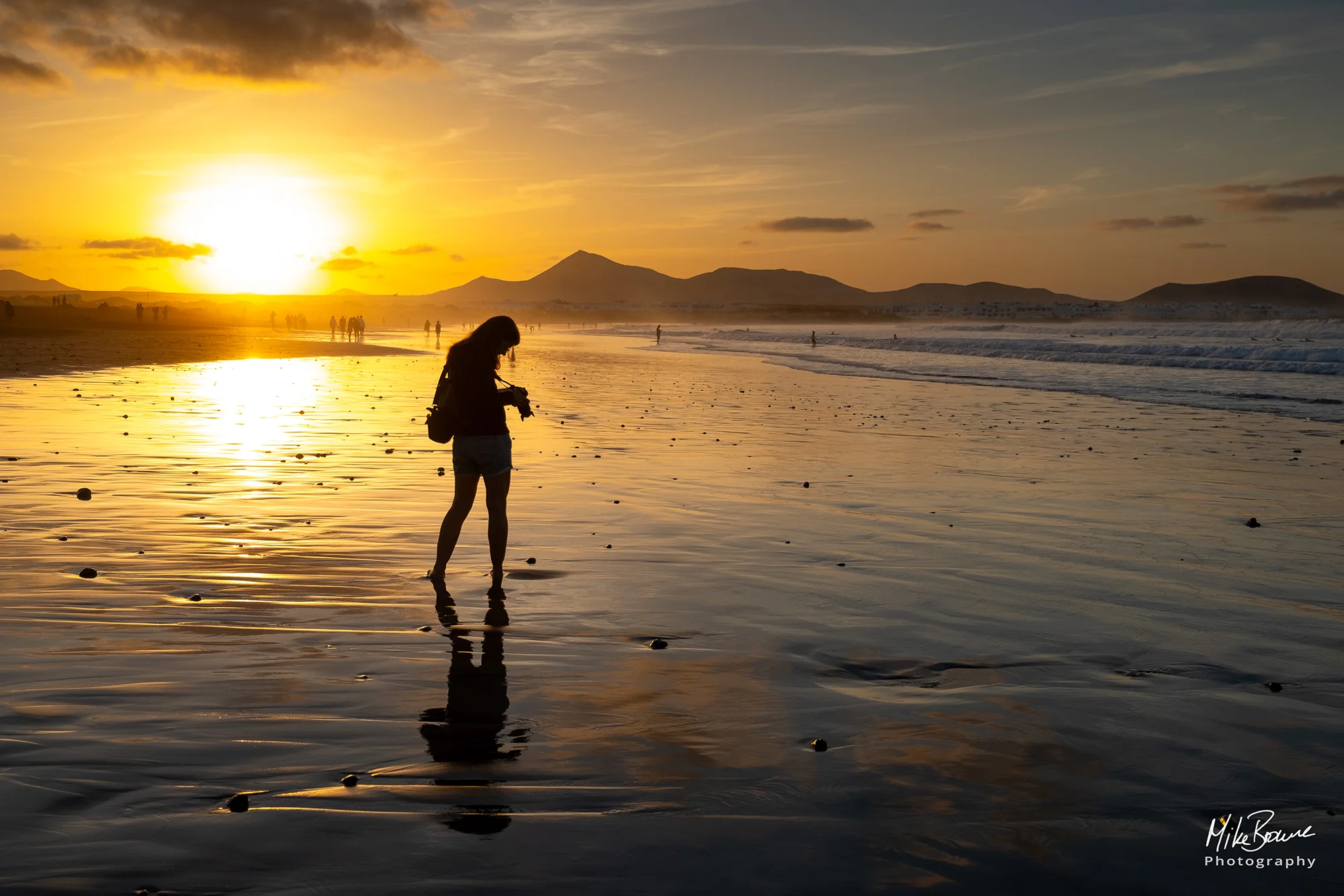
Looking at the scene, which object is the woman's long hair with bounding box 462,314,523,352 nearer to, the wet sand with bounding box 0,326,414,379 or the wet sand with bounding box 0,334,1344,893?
the wet sand with bounding box 0,334,1344,893

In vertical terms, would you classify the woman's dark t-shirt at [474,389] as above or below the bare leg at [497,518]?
above

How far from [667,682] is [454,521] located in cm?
335

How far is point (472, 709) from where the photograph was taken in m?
5.90

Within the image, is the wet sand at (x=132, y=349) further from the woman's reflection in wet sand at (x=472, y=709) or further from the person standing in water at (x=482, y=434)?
the woman's reflection in wet sand at (x=472, y=709)

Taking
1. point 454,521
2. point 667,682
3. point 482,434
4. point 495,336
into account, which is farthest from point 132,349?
point 667,682

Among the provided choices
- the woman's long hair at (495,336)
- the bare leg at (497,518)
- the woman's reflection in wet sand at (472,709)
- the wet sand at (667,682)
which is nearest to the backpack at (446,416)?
the woman's long hair at (495,336)

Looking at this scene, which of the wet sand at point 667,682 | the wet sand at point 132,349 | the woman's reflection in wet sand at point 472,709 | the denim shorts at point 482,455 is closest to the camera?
the wet sand at point 667,682

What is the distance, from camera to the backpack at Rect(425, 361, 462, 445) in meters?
8.80

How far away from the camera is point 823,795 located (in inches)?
192

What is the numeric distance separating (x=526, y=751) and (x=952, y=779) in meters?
2.26

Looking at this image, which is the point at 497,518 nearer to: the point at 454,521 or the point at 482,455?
the point at 454,521

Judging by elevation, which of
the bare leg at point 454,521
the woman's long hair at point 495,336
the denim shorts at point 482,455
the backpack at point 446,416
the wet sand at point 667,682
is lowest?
the wet sand at point 667,682

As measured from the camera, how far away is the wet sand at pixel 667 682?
4.33 meters

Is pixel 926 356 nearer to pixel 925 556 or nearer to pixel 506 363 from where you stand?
pixel 506 363
